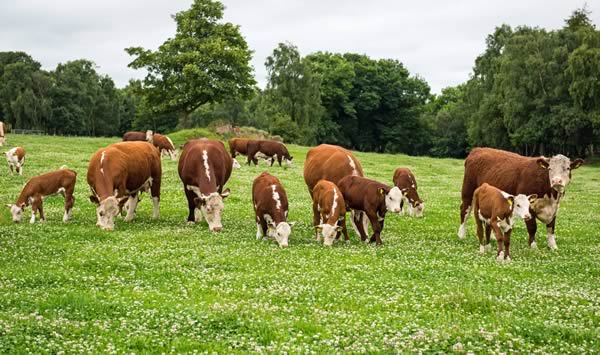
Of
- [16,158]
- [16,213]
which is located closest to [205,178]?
[16,213]

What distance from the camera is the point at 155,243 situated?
1573cm

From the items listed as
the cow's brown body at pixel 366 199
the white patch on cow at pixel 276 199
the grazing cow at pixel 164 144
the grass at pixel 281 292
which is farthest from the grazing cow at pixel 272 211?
the grazing cow at pixel 164 144

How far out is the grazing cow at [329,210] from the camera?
16219mm

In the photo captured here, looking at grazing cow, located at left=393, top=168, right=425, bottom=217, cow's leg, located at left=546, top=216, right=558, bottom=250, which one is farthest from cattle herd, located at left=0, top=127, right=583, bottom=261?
grazing cow, located at left=393, top=168, right=425, bottom=217

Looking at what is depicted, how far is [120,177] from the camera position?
19062mm

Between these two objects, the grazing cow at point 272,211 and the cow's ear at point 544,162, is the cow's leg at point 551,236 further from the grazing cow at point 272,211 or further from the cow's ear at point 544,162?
the grazing cow at point 272,211

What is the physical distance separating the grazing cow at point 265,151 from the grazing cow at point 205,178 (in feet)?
78.2

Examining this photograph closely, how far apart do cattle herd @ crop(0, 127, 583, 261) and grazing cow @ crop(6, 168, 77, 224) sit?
0.03m

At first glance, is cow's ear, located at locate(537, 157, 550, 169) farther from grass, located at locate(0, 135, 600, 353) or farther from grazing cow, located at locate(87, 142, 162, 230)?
grazing cow, located at locate(87, 142, 162, 230)

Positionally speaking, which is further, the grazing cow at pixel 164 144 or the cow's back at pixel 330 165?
the grazing cow at pixel 164 144

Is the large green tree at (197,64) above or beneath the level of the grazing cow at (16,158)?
above

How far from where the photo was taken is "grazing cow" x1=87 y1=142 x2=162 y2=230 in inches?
703

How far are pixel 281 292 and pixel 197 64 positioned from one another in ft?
181

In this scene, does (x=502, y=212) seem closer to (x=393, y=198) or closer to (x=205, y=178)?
(x=393, y=198)
